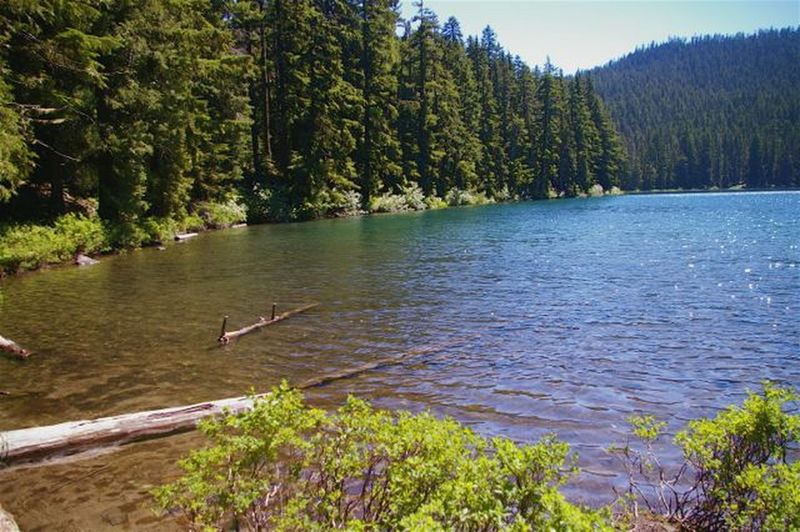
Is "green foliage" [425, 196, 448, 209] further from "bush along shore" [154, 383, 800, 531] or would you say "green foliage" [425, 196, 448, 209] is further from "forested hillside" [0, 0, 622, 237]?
"bush along shore" [154, 383, 800, 531]

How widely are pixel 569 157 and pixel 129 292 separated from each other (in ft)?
305

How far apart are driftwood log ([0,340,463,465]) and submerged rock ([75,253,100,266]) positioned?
17934 mm

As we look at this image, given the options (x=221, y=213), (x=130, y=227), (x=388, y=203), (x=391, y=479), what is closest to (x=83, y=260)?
(x=130, y=227)

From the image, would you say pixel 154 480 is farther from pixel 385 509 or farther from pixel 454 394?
pixel 454 394

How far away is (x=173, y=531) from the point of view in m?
5.36

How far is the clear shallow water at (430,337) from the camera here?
8.32m

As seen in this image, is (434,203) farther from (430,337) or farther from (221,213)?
(430,337)

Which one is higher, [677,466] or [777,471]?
[777,471]

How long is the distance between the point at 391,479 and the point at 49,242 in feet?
74.5

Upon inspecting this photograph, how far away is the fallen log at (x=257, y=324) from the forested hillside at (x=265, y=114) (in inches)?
331

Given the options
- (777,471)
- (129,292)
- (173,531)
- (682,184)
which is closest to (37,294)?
Answer: (129,292)

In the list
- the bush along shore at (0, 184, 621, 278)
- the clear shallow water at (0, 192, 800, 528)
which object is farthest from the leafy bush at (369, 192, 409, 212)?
the clear shallow water at (0, 192, 800, 528)

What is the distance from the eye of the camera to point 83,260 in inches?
901

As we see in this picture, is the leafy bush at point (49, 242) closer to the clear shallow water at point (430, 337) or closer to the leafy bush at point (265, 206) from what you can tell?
the clear shallow water at point (430, 337)
